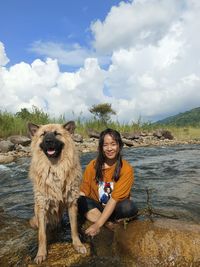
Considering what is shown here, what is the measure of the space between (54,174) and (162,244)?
1648 mm

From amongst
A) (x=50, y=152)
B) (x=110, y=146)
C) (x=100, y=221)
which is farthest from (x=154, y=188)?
(x=50, y=152)

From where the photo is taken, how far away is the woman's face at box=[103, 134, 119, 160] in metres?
4.79

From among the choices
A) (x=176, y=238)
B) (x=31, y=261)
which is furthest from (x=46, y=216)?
(x=176, y=238)

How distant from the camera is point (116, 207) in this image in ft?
15.5

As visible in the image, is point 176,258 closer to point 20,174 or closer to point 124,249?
point 124,249

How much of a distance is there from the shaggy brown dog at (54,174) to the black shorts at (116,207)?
46cm

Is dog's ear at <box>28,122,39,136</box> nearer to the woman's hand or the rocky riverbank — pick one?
the woman's hand

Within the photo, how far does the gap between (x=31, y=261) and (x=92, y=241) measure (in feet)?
2.78

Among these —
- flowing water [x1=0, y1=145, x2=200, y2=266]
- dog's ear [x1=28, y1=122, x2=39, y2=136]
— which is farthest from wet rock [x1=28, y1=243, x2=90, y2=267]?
dog's ear [x1=28, y1=122, x2=39, y2=136]

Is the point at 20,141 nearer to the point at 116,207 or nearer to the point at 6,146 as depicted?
the point at 6,146

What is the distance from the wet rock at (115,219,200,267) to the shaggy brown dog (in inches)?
25.4

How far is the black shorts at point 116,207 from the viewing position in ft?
15.4

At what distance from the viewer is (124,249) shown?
394 centimetres

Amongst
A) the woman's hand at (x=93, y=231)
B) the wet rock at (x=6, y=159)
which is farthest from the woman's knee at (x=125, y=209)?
the wet rock at (x=6, y=159)
